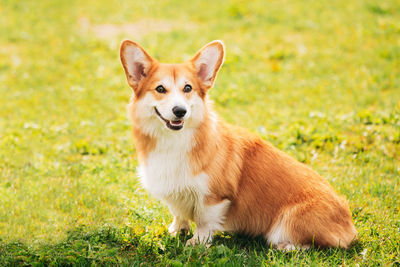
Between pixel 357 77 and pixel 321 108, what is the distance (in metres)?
1.56

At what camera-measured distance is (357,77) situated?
823 cm

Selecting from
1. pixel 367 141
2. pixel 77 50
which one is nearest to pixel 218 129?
pixel 367 141

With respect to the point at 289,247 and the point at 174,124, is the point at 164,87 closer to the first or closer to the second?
the point at 174,124

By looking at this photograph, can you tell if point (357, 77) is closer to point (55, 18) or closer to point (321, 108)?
point (321, 108)

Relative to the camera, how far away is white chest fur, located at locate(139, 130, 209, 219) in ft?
12.8

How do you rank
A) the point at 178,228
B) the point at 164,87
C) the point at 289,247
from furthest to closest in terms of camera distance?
the point at 178,228 → the point at 289,247 → the point at 164,87

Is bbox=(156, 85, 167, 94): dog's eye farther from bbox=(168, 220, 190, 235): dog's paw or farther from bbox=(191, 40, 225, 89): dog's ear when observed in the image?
bbox=(168, 220, 190, 235): dog's paw

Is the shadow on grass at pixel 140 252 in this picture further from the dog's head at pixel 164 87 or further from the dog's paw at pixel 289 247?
the dog's head at pixel 164 87

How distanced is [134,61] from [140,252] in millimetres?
1731

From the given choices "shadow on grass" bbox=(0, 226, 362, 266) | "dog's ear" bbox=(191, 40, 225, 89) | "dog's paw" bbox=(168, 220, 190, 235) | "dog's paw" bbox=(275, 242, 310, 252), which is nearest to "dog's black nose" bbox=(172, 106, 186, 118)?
"dog's ear" bbox=(191, 40, 225, 89)

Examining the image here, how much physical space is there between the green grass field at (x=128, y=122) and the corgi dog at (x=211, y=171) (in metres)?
0.25

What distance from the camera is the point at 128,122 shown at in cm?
677

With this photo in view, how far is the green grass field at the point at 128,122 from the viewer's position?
13.2 feet

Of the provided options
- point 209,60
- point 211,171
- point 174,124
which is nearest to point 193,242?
point 211,171
